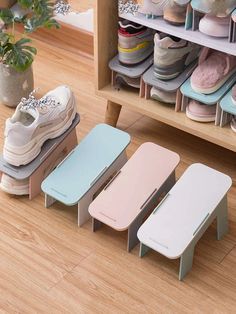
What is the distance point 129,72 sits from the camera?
81.7 inches

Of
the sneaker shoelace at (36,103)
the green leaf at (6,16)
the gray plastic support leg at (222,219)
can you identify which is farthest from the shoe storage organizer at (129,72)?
the gray plastic support leg at (222,219)

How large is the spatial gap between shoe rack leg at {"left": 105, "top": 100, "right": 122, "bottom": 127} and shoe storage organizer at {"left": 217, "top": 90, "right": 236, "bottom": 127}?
0.36 metres

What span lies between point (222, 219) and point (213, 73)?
1.35 feet

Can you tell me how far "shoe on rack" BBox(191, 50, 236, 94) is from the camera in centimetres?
195

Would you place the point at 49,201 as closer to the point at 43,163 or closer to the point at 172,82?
the point at 43,163

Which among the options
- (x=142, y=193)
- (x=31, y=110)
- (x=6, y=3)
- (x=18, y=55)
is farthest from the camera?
(x=6, y=3)

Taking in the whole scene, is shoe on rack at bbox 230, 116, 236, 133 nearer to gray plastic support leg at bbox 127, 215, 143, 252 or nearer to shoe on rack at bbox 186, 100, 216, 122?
shoe on rack at bbox 186, 100, 216, 122

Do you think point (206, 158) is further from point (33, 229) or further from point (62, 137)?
point (33, 229)

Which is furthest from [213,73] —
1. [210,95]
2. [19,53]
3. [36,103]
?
[19,53]

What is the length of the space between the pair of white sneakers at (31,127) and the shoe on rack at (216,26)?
1.45ft

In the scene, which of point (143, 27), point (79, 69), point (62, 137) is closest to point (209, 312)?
point (62, 137)

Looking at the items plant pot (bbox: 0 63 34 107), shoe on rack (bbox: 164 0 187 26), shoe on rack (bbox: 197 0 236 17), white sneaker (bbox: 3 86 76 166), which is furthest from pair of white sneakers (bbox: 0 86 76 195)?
shoe on rack (bbox: 197 0 236 17)

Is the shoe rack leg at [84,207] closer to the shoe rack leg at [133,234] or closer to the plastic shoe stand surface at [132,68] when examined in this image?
the shoe rack leg at [133,234]

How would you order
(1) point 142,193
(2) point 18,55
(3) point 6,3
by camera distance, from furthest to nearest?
(3) point 6,3, (2) point 18,55, (1) point 142,193
